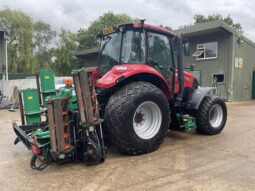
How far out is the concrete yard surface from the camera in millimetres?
3490

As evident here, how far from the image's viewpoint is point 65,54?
31.3 metres

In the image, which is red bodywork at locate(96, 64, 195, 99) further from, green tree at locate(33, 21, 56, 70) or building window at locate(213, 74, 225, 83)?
green tree at locate(33, 21, 56, 70)

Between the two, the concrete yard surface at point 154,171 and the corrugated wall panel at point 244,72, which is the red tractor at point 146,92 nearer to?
the concrete yard surface at point 154,171

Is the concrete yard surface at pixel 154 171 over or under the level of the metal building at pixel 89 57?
under

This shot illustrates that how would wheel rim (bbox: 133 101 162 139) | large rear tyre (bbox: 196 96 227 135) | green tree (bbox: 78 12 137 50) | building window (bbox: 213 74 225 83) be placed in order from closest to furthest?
wheel rim (bbox: 133 101 162 139) → large rear tyre (bbox: 196 96 227 135) → building window (bbox: 213 74 225 83) → green tree (bbox: 78 12 137 50)

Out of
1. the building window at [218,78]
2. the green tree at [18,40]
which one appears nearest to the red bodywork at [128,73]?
the building window at [218,78]

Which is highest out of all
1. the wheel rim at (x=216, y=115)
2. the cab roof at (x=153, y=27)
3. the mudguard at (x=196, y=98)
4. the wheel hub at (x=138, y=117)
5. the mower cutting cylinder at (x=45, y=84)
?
the cab roof at (x=153, y=27)

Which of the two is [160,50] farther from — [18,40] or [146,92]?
[18,40]

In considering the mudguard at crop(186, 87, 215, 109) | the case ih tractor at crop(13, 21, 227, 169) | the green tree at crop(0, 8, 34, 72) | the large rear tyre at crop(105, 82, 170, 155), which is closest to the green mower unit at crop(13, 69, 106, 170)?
the case ih tractor at crop(13, 21, 227, 169)

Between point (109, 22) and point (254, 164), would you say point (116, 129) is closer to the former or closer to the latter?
point (254, 164)

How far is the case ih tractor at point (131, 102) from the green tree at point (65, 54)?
26207 mm

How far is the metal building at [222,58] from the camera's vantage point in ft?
49.6

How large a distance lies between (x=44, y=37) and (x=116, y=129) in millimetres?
35139

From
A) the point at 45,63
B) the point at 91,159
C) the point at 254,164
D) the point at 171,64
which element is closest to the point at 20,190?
Result: the point at 91,159
